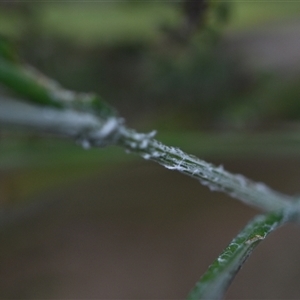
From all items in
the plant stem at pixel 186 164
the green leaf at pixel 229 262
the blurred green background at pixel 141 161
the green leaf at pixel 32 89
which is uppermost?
the blurred green background at pixel 141 161

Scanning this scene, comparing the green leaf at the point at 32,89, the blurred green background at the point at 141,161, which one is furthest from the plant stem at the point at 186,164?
the blurred green background at the point at 141,161

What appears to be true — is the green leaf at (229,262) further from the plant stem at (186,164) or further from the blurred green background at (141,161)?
the blurred green background at (141,161)

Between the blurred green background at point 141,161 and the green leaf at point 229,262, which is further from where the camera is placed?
the blurred green background at point 141,161

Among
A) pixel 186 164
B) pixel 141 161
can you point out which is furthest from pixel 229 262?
pixel 141 161

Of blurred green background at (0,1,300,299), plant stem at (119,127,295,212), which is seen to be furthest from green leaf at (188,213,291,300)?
blurred green background at (0,1,300,299)

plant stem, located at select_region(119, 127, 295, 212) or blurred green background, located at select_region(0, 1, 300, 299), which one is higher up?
blurred green background, located at select_region(0, 1, 300, 299)

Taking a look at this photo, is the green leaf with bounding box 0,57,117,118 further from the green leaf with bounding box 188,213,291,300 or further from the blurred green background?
the blurred green background

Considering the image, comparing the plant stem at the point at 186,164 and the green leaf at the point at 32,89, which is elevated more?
the plant stem at the point at 186,164

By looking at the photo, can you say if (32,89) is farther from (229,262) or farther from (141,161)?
(141,161)
